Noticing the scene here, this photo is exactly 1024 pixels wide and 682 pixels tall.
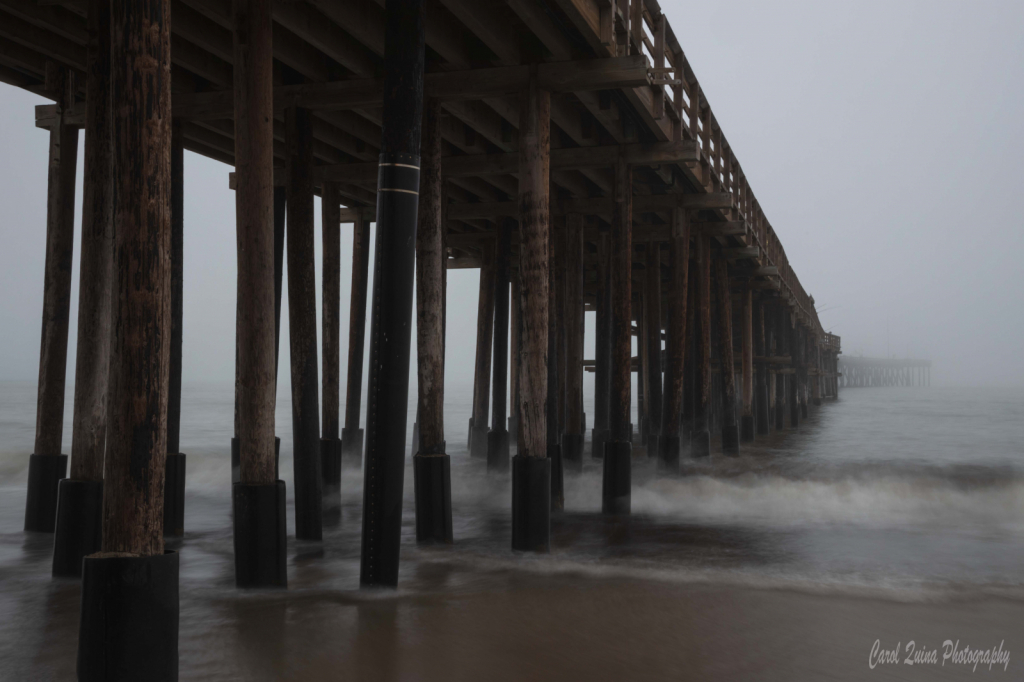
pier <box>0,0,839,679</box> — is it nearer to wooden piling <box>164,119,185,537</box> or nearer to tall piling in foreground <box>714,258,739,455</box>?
wooden piling <box>164,119,185,537</box>

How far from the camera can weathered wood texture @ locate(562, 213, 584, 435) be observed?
1188 cm

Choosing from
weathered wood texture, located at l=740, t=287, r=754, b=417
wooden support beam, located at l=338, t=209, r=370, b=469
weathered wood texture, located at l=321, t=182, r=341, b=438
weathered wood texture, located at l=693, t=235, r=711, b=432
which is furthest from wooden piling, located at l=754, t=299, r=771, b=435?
weathered wood texture, located at l=321, t=182, r=341, b=438

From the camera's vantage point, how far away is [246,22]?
5.38 metres

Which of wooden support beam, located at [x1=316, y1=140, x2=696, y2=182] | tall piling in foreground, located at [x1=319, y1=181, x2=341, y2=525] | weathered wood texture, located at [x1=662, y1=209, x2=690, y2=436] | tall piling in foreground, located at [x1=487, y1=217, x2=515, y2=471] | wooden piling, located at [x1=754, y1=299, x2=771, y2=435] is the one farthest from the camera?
wooden piling, located at [x1=754, y1=299, x2=771, y2=435]

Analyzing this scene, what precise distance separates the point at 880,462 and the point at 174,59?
16.8m

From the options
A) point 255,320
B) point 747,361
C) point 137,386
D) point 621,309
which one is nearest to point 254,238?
point 255,320

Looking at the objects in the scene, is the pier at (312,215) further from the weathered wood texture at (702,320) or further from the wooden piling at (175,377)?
the weathered wood texture at (702,320)

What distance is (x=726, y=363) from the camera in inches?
592

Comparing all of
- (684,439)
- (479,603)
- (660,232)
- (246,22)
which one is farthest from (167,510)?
(684,439)

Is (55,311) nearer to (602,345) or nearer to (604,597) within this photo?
(604,597)

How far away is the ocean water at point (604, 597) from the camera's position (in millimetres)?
4230

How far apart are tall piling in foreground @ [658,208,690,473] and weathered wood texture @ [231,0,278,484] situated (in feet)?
23.5

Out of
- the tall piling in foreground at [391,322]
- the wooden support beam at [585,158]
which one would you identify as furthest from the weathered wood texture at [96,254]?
the wooden support beam at [585,158]

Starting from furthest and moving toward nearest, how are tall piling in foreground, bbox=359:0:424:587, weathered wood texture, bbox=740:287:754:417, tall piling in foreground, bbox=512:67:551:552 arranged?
1. weathered wood texture, bbox=740:287:754:417
2. tall piling in foreground, bbox=512:67:551:552
3. tall piling in foreground, bbox=359:0:424:587
